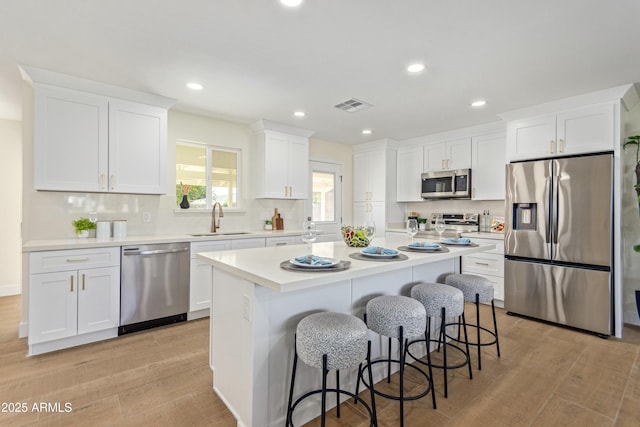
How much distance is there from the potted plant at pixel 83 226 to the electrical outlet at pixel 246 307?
2453 millimetres

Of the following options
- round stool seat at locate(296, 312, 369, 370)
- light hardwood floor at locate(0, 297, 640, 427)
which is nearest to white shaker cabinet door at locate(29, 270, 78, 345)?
light hardwood floor at locate(0, 297, 640, 427)

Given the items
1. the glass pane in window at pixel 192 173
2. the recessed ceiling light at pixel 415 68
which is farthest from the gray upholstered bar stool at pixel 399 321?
the glass pane in window at pixel 192 173

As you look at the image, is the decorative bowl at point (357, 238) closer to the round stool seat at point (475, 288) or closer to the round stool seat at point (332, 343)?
the round stool seat at point (475, 288)

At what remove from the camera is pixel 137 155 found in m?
3.36

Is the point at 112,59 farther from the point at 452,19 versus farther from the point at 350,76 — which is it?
the point at 452,19

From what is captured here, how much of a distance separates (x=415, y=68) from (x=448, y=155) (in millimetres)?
2546

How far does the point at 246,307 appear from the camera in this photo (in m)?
1.65

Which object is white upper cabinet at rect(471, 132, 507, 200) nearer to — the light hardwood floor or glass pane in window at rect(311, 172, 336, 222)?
the light hardwood floor

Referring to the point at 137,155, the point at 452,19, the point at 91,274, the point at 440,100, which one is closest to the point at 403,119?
the point at 440,100

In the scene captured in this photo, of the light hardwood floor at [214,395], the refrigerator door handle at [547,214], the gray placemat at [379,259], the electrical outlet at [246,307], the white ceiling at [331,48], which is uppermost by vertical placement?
the white ceiling at [331,48]

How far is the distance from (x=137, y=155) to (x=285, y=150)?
1946mm

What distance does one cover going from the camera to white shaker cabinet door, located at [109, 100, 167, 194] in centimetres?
321

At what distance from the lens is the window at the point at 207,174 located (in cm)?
407

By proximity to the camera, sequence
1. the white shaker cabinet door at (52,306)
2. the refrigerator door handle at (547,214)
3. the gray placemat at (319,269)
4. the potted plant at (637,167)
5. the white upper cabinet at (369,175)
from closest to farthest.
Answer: the gray placemat at (319,269) < the white shaker cabinet door at (52,306) < the potted plant at (637,167) < the refrigerator door handle at (547,214) < the white upper cabinet at (369,175)
